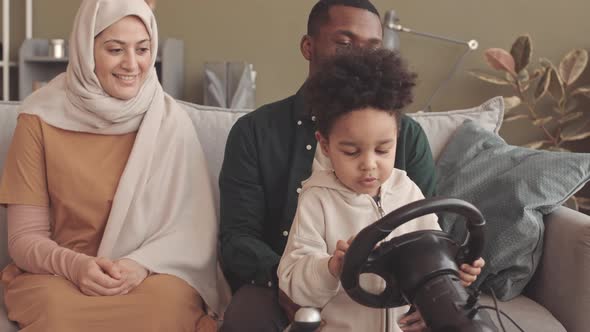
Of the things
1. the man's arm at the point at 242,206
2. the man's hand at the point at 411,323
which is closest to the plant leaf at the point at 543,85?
the man's arm at the point at 242,206

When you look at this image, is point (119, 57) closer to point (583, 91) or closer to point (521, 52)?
point (521, 52)

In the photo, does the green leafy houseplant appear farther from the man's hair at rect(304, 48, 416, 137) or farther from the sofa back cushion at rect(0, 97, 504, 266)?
the man's hair at rect(304, 48, 416, 137)

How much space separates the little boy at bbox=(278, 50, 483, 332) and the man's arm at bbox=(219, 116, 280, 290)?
0.35 meters

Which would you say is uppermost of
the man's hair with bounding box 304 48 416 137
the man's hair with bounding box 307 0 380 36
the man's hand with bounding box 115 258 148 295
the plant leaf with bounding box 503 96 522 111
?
the man's hair with bounding box 307 0 380 36

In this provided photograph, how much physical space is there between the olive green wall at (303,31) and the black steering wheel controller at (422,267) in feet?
10.7

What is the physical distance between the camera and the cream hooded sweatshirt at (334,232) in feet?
4.56

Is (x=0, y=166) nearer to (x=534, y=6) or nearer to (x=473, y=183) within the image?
(x=473, y=183)

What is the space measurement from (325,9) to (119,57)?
1.78 feet

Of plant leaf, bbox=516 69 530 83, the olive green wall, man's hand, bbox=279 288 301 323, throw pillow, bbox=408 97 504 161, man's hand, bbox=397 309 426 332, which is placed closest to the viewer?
man's hand, bbox=397 309 426 332

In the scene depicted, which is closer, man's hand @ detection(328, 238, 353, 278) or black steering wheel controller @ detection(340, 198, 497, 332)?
black steering wheel controller @ detection(340, 198, 497, 332)

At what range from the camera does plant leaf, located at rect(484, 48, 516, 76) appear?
3842 millimetres

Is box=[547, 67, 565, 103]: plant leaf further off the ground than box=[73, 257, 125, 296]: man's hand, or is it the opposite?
box=[547, 67, 565, 103]: plant leaf

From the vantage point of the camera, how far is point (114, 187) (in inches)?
76.0

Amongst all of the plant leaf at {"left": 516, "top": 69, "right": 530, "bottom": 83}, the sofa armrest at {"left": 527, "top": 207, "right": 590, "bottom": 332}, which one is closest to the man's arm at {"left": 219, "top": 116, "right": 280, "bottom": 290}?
the sofa armrest at {"left": 527, "top": 207, "right": 590, "bottom": 332}
